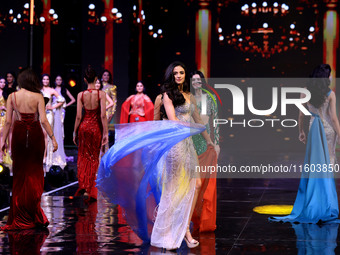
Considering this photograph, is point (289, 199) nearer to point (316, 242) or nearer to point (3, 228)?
point (316, 242)

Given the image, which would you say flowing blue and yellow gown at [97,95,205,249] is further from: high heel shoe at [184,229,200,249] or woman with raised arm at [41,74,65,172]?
woman with raised arm at [41,74,65,172]

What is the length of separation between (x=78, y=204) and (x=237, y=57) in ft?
47.4

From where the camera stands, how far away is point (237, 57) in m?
22.1

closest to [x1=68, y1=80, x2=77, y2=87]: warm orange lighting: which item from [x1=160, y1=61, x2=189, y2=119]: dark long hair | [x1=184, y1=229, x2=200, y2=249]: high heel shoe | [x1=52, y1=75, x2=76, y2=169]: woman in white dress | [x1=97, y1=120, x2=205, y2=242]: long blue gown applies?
[x1=52, y1=75, x2=76, y2=169]: woman in white dress

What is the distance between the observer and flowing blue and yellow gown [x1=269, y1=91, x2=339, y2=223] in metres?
7.09

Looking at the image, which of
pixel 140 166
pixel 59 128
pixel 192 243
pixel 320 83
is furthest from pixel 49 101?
pixel 192 243

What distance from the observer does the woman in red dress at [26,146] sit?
666 cm

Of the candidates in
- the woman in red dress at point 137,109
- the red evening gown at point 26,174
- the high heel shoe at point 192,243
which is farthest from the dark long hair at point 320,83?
the woman in red dress at point 137,109

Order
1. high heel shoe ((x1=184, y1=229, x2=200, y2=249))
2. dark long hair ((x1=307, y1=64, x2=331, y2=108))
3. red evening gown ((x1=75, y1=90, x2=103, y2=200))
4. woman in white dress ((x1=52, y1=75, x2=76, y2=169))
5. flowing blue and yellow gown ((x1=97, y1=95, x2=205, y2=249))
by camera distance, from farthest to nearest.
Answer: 1. woman in white dress ((x1=52, y1=75, x2=76, y2=169))
2. red evening gown ((x1=75, y1=90, x2=103, y2=200))
3. dark long hair ((x1=307, y1=64, x2=331, y2=108))
4. high heel shoe ((x1=184, y1=229, x2=200, y2=249))
5. flowing blue and yellow gown ((x1=97, y1=95, x2=205, y2=249))

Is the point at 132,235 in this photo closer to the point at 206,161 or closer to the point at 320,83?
the point at 206,161

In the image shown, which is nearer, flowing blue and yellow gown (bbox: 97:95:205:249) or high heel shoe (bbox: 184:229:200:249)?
flowing blue and yellow gown (bbox: 97:95:205:249)

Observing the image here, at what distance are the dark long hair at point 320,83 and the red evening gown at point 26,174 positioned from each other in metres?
2.94

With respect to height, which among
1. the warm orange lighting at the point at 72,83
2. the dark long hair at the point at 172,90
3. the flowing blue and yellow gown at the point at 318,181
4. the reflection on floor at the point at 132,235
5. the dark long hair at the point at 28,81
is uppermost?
the warm orange lighting at the point at 72,83

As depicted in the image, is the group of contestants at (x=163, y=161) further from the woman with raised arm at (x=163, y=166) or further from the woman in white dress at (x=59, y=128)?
the woman in white dress at (x=59, y=128)
